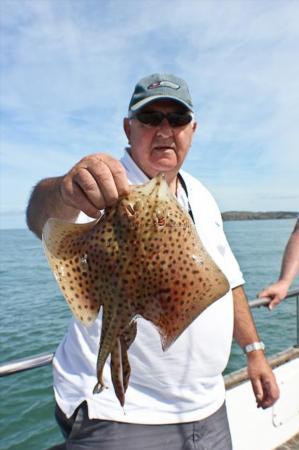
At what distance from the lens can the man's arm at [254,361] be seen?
10.9 ft

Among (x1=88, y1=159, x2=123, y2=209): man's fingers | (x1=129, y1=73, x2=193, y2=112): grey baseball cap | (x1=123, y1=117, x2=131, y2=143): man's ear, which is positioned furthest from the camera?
(x1=123, y1=117, x2=131, y2=143): man's ear

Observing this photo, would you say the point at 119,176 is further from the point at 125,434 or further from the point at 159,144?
the point at 125,434

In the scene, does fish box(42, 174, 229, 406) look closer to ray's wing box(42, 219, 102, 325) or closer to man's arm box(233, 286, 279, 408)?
ray's wing box(42, 219, 102, 325)

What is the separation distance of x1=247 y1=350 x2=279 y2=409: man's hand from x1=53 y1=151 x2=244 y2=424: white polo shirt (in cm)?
53

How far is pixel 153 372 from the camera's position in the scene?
101 inches

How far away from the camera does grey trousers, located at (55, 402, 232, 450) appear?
98.7 inches

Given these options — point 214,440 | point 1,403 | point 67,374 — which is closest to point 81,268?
point 67,374

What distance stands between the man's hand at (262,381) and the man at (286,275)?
4.01ft

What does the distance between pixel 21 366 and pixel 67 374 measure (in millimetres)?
692

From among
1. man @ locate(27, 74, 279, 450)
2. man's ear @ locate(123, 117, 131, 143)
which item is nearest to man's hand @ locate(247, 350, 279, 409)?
man @ locate(27, 74, 279, 450)

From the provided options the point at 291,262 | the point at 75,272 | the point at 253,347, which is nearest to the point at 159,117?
the point at 75,272

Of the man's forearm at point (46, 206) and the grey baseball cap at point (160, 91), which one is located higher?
the grey baseball cap at point (160, 91)

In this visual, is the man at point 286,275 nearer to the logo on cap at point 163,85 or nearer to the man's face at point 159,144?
the man's face at point 159,144

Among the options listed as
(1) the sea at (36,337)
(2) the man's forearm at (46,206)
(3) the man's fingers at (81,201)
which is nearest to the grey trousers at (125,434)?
(2) the man's forearm at (46,206)
